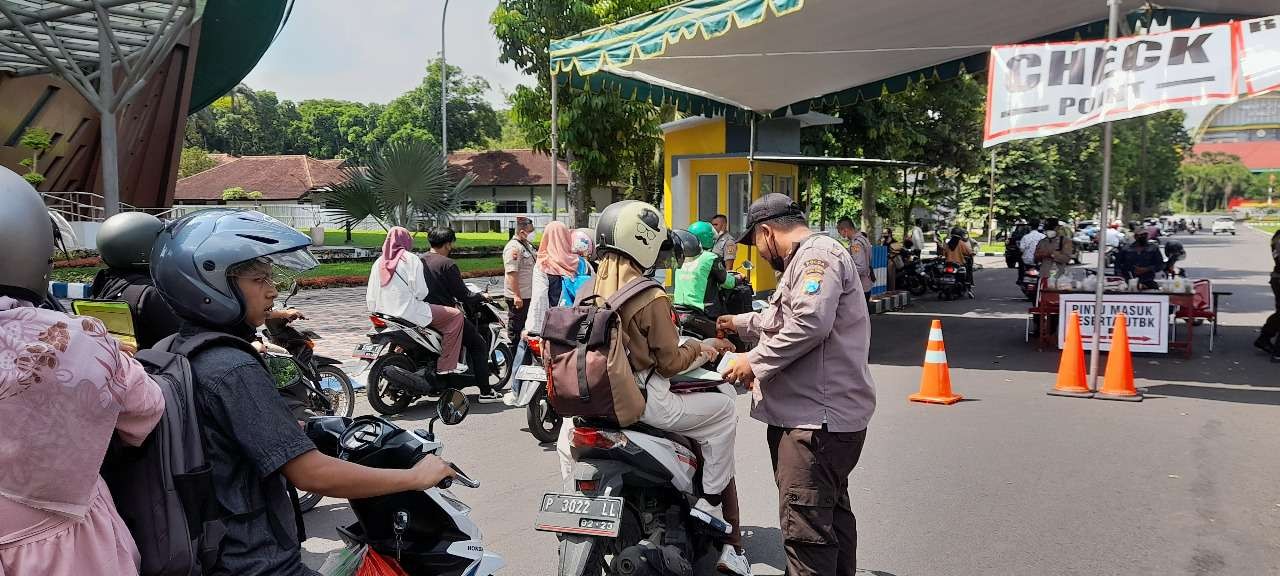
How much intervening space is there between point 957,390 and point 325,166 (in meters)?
57.5

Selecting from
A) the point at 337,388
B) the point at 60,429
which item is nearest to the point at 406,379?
the point at 337,388

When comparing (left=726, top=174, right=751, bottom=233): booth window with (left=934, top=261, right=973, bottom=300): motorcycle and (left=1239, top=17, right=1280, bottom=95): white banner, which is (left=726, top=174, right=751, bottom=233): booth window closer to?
(left=934, top=261, right=973, bottom=300): motorcycle

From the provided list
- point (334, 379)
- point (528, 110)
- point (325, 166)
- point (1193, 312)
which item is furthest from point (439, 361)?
point (325, 166)

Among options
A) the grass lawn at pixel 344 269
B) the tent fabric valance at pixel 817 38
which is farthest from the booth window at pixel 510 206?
the tent fabric valance at pixel 817 38

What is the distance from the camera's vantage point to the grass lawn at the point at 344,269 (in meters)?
17.2

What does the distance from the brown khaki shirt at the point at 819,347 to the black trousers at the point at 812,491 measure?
0.07 meters

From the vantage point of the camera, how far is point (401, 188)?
2278 centimetres

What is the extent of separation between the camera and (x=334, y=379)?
679 centimetres

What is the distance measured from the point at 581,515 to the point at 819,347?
1.21 metres

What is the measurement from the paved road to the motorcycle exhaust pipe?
305 millimetres

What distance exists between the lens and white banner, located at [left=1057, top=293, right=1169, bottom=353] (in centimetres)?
1002

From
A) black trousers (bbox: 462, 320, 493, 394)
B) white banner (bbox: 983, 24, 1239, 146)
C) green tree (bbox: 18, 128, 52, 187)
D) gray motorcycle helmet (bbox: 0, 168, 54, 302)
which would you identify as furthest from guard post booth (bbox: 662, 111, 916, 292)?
green tree (bbox: 18, 128, 52, 187)

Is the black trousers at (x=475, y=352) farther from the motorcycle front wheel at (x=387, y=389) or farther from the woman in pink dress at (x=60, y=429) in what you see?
the woman in pink dress at (x=60, y=429)

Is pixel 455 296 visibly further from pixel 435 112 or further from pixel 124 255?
pixel 435 112
